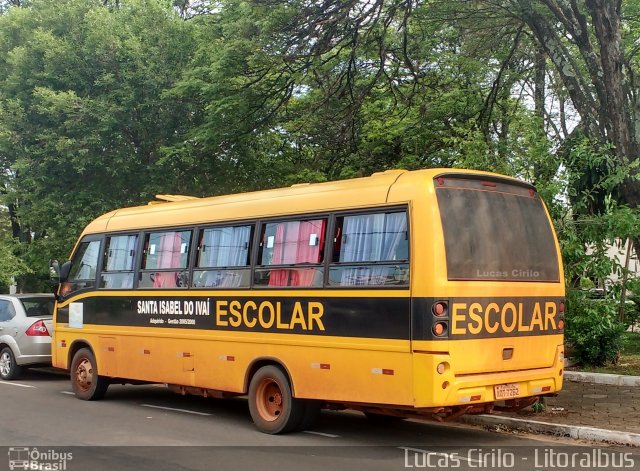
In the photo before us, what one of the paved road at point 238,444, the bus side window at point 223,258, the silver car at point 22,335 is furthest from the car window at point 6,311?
the bus side window at point 223,258

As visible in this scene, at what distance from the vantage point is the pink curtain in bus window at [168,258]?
35.5 feet

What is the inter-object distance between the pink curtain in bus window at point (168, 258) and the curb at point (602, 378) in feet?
22.9

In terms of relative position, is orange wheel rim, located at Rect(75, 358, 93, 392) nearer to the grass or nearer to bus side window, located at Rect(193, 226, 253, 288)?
bus side window, located at Rect(193, 226, 253, 288)

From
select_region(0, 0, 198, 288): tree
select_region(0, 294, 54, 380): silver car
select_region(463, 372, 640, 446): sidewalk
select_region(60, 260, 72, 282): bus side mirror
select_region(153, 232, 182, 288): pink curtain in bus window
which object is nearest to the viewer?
select_region(463, 372, 640, 446): sidewalk

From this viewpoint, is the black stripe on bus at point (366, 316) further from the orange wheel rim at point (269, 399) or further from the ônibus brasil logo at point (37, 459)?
the ônibus brasil logo at point (37, 459)

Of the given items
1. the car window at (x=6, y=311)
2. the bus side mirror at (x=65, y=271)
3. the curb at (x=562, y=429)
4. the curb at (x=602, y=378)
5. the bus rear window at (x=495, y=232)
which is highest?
the bus rear window at (x=495, y=232)

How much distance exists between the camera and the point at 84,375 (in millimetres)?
12297

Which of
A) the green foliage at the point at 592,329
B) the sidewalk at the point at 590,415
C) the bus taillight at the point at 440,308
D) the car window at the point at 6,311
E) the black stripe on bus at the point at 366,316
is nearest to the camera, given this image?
the bus taillight at the point at 440,308

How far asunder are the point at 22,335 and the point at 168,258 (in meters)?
5.37

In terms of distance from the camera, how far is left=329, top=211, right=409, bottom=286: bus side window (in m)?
7.88

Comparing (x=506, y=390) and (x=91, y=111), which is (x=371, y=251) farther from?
(x=91, y=111)

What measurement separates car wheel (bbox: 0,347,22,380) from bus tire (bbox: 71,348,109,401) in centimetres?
296

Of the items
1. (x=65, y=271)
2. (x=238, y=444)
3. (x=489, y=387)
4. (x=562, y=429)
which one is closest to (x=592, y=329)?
(x=562, y=429)

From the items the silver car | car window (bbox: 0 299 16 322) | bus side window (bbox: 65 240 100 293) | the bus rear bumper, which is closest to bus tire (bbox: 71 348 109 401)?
bus side window (bbox: 65 240 100 293)
